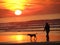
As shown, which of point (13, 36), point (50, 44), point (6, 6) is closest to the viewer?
point (50, 44)

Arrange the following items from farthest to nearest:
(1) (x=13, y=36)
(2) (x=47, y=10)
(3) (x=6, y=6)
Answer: (1) (x=13, y=36)
(2) (x=47, y=10)
(3) (x=6, y=6)

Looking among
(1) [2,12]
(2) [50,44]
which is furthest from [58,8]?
(2) [50,44]

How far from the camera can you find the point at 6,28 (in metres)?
2.15

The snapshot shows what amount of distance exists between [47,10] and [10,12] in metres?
0.43

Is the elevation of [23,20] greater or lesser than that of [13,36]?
greater

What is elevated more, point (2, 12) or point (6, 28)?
point (2, 12)

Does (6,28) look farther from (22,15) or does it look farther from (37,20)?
(37,20)

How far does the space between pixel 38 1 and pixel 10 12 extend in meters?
0.48

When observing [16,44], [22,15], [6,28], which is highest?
[22,15]

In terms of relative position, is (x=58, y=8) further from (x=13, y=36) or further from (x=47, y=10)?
(x=13, y=36)


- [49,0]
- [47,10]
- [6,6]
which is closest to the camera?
[49,0]

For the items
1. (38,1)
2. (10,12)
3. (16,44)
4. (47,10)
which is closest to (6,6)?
(10,12)

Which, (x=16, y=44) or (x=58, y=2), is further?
(x=58, y=2)

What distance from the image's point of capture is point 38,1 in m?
1.73
